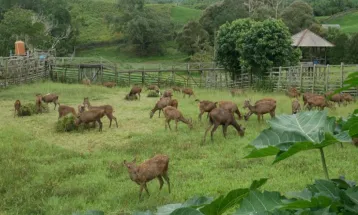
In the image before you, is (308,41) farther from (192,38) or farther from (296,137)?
(296,137)

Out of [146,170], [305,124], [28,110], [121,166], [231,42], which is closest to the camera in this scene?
[305,124]

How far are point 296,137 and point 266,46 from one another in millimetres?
22909

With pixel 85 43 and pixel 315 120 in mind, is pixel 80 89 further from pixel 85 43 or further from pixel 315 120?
pixel 85 43

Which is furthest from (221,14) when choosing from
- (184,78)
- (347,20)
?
(347,20)

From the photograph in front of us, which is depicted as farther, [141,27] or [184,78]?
[141,27]

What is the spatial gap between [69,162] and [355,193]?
8694 millimetres

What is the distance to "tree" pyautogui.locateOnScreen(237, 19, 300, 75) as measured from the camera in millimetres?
23516

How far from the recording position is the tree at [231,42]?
26.1 m

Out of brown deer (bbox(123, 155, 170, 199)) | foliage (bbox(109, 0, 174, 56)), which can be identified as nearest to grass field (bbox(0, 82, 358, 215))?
brown deer (bbox(123, 155, 170, 199))

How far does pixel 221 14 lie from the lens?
1875 inches

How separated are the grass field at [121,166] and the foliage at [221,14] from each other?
34472 millimetres

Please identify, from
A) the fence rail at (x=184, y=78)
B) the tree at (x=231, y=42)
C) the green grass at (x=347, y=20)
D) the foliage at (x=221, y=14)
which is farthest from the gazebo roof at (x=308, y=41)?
the green grass at (x=347, y=20)

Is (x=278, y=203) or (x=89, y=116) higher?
(x=278, y=203)

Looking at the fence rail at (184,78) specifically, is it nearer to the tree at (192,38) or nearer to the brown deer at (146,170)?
the tree at (192,38)
